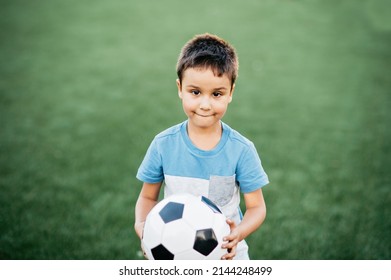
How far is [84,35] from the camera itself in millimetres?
9633

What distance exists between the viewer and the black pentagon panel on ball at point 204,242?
2166mm

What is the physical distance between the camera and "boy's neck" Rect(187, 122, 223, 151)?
2414 millimetres

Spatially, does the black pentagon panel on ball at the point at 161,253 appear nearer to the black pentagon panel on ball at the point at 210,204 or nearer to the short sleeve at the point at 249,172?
the black pentagon panel on ball at the point at 210,204

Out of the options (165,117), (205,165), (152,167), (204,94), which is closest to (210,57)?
Answer: (204,94)

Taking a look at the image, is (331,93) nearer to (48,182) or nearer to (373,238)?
(373,238)

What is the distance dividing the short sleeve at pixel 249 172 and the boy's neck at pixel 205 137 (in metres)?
0.17

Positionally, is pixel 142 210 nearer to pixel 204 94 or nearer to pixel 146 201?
pixel 146 201

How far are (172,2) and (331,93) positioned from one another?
6.66 metres

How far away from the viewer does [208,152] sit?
238cm

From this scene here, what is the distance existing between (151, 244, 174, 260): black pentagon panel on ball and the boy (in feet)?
0.66

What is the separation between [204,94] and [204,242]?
0.73 m

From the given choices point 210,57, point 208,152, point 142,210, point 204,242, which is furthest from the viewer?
point 142,210
